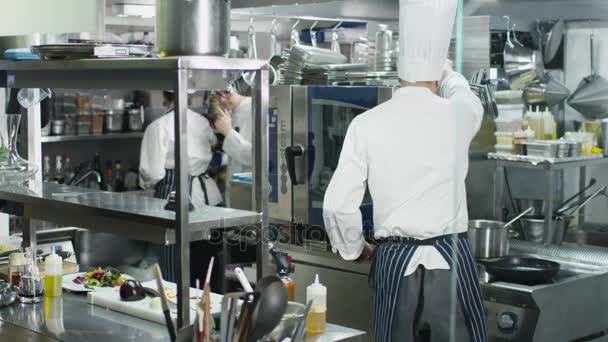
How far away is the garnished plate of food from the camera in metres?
2.54

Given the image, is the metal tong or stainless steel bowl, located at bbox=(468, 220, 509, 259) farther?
stainless steel bowl, located at bbox=(468, 220, 509, 259)

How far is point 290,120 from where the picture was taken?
3.47 meters

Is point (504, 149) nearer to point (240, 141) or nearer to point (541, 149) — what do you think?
point (541, 149)

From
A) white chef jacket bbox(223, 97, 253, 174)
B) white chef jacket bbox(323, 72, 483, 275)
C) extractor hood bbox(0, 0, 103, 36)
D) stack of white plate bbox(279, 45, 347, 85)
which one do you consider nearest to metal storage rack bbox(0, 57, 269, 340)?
white chef jacket bbox(323, 72, 483, 275)

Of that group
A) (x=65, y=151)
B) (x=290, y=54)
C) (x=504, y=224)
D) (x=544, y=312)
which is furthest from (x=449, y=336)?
(x=65, y=151)

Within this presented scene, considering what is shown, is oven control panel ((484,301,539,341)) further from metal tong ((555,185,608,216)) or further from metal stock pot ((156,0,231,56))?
metal stock pot ((156,0,231,56))

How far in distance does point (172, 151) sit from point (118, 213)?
291 cm

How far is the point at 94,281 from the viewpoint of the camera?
8.48 ft

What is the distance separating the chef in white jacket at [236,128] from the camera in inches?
178

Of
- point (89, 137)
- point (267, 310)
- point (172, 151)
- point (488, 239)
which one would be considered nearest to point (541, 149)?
point (488, 239)

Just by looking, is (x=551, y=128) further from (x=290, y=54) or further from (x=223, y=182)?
(x=223, y=182)

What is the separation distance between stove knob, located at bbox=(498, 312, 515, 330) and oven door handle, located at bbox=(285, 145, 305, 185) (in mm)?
1060

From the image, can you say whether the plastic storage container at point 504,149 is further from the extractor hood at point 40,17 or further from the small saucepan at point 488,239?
the extractor hood at point 40,17

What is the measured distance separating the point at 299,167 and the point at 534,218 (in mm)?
971
